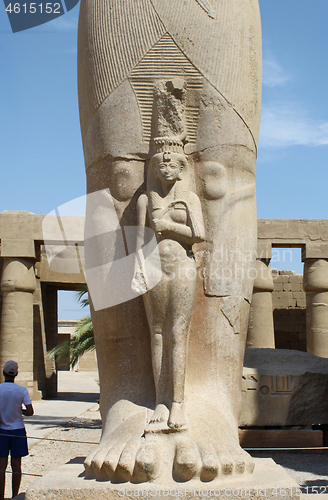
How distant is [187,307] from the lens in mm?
2334

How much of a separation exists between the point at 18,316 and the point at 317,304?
666 centimetres

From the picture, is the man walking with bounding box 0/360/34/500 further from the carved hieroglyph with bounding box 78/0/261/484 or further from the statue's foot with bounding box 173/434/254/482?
the statue's foot with bounding box 173/434/254/482

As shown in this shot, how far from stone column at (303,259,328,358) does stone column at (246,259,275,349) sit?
91 centimetres

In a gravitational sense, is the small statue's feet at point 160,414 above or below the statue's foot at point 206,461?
above

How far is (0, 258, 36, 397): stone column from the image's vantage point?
10.8 metres

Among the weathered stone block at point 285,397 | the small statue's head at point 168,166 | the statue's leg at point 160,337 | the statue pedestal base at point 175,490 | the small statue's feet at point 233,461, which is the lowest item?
the weathered stone block at point 285,397

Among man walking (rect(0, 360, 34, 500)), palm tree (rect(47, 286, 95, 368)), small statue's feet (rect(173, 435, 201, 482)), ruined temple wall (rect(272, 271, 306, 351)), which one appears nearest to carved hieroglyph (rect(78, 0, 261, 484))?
small statue's feet (rect(173, 435, 201, 482))

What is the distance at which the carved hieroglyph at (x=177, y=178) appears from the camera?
2361 mm

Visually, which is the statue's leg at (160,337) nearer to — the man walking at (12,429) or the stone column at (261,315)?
the man walking at (12,429)

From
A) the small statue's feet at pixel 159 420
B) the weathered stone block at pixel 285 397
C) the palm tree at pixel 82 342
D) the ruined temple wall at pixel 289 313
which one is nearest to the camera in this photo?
the small statue's feet at pixel 159 420

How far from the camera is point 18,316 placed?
1101 centimetres

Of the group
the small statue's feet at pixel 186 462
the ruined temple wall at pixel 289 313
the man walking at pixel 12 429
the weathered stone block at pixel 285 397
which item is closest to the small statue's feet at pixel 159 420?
the small statue's feet at pixel 186 462

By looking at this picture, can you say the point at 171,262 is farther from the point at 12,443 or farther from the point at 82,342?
the point at 82,342

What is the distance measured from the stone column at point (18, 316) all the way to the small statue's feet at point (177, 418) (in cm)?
918
